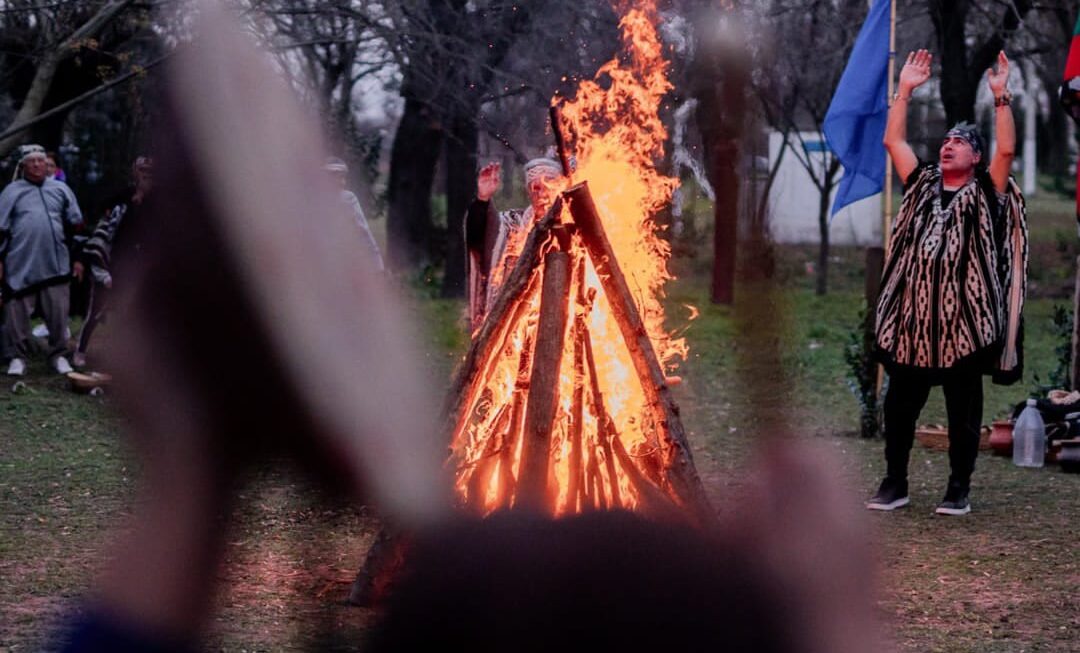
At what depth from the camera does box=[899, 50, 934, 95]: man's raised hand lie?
27.4 ft

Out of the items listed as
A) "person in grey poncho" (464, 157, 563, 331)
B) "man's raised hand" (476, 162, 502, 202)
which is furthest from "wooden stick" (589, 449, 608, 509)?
"man's raised hand" (476, 162, 502, 202)

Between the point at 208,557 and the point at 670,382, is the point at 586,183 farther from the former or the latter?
the point at 208,557

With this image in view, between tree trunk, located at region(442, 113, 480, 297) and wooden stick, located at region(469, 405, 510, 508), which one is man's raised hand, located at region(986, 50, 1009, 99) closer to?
wooden stick, located at region(469, 405, 510, 508)

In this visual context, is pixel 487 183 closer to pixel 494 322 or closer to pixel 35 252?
pixel 494 322

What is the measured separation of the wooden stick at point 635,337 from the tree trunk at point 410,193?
644 inches

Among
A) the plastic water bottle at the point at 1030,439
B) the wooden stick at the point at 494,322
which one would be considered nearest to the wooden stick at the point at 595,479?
the wooden stick at the point at 494,322

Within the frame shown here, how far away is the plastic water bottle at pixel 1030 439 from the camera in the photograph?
1012 cm

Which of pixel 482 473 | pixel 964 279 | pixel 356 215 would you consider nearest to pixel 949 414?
pixel 964 279

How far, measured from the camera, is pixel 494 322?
6469 millimetres

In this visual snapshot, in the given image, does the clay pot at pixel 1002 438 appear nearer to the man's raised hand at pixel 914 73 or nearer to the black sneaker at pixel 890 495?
the black sneaker at pixel 890 495

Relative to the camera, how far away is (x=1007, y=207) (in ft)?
26.7

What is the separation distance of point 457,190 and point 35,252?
27.2ft

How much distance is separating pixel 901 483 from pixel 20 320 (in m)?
8.54

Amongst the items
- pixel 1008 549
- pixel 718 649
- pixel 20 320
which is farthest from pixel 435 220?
pixel 718 649
